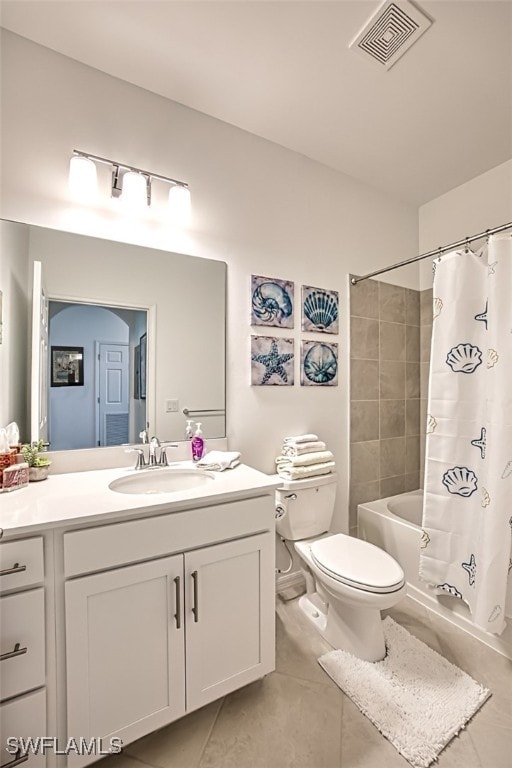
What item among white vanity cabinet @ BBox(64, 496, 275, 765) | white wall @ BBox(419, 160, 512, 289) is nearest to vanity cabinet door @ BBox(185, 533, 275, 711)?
white vanity cabinet @ BBox(64, 496, 275, 765)

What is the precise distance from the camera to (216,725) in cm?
122

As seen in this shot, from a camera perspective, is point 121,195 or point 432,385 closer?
point 121,195

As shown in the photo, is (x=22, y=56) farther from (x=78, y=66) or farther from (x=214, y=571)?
(x=214, y=571)

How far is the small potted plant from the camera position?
1.30m

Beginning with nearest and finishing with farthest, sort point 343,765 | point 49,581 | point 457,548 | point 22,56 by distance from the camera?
point 49,581
point 343,765
point 22,56
point 457,548

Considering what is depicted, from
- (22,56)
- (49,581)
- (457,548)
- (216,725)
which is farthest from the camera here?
(457,548)

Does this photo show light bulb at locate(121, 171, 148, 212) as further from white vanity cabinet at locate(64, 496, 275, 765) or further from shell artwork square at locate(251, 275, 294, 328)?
white vanity cabinet at locate(64, 496, 275, 765)

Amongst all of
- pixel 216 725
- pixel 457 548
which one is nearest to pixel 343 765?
pixel 216 725

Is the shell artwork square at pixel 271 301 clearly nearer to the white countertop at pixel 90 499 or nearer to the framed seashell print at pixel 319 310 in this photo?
the framed seashell print at pixel 319 310

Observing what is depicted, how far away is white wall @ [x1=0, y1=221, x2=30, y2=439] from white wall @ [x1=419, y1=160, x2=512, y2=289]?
8.43 ft

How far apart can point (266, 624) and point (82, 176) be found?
195cm

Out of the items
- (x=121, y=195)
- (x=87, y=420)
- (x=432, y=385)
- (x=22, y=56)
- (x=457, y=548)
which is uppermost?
(x=22, y=56)

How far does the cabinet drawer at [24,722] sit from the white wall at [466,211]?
3005 mm

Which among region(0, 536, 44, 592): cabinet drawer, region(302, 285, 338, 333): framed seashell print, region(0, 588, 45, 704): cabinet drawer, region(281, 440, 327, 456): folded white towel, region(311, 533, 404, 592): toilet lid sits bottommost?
region(311, 533, 404, 592): toilet lid
